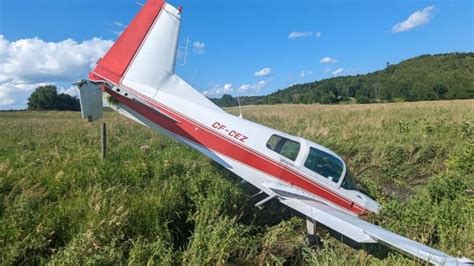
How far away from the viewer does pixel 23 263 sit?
14.1ft

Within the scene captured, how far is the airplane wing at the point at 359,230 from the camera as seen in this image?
14.3 ft

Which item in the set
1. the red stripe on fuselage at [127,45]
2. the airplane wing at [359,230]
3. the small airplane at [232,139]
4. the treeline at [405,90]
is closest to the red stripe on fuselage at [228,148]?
the small airplane at [232,139]

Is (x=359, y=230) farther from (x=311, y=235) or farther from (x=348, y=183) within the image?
(x=348, y=183)

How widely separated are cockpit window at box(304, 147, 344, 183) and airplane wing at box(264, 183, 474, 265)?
578 mm

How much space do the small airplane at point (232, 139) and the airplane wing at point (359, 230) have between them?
3 cm

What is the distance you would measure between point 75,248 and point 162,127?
3374 millimetres

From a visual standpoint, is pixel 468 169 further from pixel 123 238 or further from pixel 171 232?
pixel 123 238

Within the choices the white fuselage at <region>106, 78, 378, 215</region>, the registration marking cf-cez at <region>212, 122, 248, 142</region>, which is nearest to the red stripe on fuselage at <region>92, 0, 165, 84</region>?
the white fuselage at <region>106, 78, 378, 215</region>

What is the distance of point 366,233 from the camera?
5227 mm

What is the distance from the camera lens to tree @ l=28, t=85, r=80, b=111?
3091 inches

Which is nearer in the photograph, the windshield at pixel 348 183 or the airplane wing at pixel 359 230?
the airplane wing at pixel 359 230

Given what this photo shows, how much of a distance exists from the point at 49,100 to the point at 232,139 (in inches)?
3312

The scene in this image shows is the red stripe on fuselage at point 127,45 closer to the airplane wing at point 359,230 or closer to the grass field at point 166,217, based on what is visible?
the grass field at point 166,217

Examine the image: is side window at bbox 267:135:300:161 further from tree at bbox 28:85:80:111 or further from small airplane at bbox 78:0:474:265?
tree at bbox 28:85:80:111
